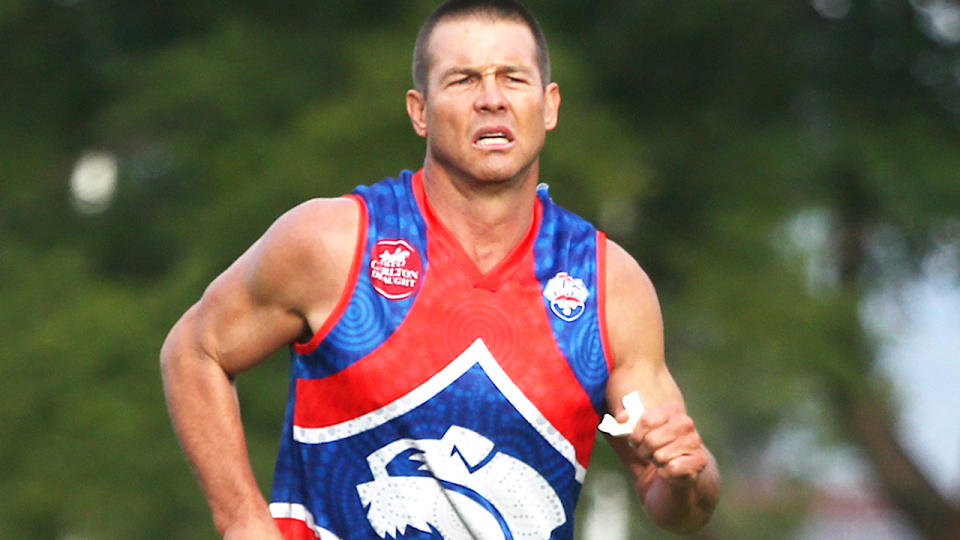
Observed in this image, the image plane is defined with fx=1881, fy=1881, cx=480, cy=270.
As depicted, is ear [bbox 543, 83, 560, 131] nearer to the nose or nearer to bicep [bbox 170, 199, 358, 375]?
the nose

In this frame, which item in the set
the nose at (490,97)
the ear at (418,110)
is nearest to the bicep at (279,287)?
the ear at (418,110)

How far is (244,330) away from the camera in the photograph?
18.1ft

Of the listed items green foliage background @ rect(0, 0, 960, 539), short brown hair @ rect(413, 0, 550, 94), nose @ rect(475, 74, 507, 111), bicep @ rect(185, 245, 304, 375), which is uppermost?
green foliage background @ rect(0, 0, 960, 539)

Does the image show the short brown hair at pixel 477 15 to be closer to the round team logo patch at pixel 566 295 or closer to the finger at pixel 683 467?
the round team logo patch at pixel 566 295

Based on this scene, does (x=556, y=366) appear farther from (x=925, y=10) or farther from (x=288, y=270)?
(x=925, y=10)

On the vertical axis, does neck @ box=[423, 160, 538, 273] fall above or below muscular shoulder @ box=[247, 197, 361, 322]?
above

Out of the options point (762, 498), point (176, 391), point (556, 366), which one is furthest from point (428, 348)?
point (762, 498)

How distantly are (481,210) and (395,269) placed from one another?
0.35 m

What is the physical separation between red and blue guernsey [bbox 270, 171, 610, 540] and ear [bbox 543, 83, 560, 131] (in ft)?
1.35

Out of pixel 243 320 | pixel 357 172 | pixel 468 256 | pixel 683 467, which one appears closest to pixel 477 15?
pixel 468 256

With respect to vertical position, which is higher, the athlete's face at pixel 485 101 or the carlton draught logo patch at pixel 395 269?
the athlete's face at pixel 485 101

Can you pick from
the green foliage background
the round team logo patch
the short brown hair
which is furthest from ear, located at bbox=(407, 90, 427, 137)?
the green foliage background

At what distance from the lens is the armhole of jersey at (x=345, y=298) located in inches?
213

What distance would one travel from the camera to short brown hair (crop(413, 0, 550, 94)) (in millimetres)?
5707
